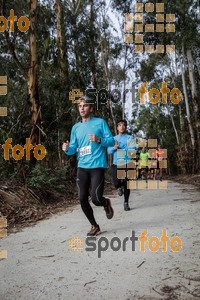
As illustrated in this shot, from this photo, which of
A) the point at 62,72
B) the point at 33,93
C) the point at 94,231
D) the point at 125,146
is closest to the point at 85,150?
the point at 94,231

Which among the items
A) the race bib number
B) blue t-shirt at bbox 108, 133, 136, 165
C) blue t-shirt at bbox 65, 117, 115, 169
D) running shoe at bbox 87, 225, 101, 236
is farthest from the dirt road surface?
blue t-shirt at bbox 108, 133, 136, 165

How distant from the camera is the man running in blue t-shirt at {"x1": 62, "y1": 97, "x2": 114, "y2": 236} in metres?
4.70

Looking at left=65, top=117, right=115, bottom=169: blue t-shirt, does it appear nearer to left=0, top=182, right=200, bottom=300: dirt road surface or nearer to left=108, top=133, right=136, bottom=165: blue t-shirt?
left=0, top=182, right=200, bottom=300: dirt road surface

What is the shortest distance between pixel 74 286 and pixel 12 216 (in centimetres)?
378

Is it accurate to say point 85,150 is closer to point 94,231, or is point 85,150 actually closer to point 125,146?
point 94,231

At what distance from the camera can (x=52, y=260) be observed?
3.84 metres

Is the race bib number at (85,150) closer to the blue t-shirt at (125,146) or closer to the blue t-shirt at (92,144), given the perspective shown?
the blue t-shirt at (92,144)

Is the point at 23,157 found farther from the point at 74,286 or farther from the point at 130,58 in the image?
the point at 130,58

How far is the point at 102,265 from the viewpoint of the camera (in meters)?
3.54

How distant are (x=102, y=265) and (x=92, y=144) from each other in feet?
5.74

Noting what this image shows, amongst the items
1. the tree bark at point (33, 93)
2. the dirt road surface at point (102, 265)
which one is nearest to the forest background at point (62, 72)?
the tree bark at point (33, 93)

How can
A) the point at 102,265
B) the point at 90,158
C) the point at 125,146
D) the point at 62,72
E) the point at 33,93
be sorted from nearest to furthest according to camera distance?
the point at 102,265, the point at 90,158, the point at 125,146, the point at 33,93, the point at 62,72

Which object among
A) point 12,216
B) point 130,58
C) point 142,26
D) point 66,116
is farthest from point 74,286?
point 130,58

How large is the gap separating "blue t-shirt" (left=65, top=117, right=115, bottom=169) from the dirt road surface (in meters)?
1.00
